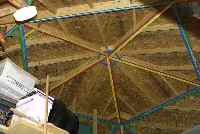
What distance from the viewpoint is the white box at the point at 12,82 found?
5.35 meters

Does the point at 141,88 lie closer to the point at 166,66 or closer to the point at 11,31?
the point at 166,66

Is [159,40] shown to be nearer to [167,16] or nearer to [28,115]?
[167,16]

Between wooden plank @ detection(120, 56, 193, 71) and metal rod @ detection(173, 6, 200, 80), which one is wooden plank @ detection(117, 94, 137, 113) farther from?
metal rod @ detection(173, 6, 200, 80)

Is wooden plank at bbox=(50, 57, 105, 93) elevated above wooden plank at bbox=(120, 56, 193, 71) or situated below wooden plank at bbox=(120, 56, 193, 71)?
above

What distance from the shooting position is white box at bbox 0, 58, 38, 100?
17.6ft

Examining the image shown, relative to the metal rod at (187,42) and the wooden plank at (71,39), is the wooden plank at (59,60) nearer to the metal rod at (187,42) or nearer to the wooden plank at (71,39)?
the wooden plank at (71,39)

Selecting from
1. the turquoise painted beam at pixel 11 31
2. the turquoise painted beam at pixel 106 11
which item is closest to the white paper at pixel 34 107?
the turquoise painted beam at pixel 11 31

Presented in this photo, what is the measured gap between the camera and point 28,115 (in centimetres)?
516

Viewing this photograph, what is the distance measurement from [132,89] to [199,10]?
219 centimetres

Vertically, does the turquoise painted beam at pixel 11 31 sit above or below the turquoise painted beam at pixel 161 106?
above

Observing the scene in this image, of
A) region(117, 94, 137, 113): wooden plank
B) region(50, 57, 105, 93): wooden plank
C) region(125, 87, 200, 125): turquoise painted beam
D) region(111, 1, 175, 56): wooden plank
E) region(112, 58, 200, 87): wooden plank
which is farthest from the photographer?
region(117, 94, 137, 113): wooden plank

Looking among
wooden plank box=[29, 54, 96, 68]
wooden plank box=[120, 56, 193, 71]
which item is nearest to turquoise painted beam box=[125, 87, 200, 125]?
wooden plank box=[120, 56, 193, 71]

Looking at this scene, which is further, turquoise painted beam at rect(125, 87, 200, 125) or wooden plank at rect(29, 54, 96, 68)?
turquoise painted beam at rect(125, 87, 200, 125)

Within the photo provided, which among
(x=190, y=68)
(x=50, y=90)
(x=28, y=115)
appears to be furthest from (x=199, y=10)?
(x=50, y=90)
